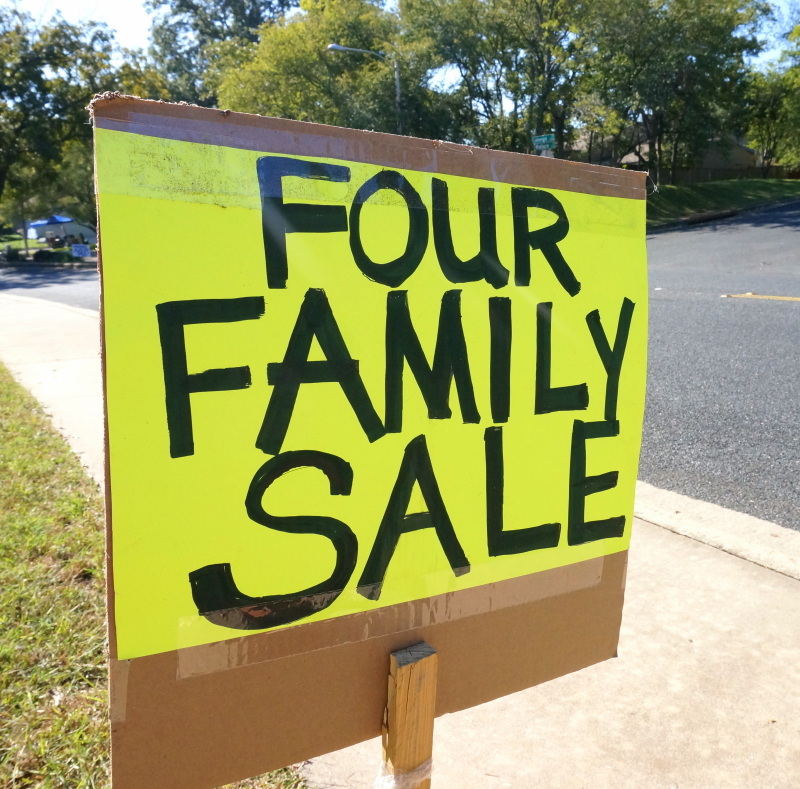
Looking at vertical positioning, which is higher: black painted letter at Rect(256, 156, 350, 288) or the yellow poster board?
black painted letter at Rect(256, 156, 350, 288)

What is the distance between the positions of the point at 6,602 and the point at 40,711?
0.65 metres

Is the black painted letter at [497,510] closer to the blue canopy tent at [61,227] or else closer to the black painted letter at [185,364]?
the black painted letter at [185,364]

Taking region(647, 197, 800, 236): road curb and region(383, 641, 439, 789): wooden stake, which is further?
region(647, 197, 800, 236): road curb

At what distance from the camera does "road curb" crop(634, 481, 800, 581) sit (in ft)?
9.09

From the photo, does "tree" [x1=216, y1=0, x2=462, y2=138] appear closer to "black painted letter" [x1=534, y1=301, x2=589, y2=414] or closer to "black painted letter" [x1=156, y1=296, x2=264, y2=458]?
"black painted letter" [x1=534, y1=301, x2=589, y2=414]

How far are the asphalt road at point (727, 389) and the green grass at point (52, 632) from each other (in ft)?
8.55

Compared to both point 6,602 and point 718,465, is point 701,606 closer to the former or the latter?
point 718,465

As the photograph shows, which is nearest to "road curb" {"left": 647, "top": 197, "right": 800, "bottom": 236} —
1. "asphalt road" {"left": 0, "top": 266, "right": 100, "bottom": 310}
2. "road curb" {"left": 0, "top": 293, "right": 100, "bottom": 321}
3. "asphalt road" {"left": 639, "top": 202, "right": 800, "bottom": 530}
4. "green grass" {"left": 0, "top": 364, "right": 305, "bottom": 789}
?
"asphalt road" {"left": 639, "top": 202, "right": 800, "bottom": 530}

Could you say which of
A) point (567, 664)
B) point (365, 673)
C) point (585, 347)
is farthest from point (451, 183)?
point (567, 664)

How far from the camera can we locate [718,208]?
24938mm

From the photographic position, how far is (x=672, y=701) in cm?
205

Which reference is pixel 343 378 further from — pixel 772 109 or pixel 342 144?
pixel 772 109

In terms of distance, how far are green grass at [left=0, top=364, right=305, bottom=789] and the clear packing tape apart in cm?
59

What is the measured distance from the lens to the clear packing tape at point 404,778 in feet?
4.27
